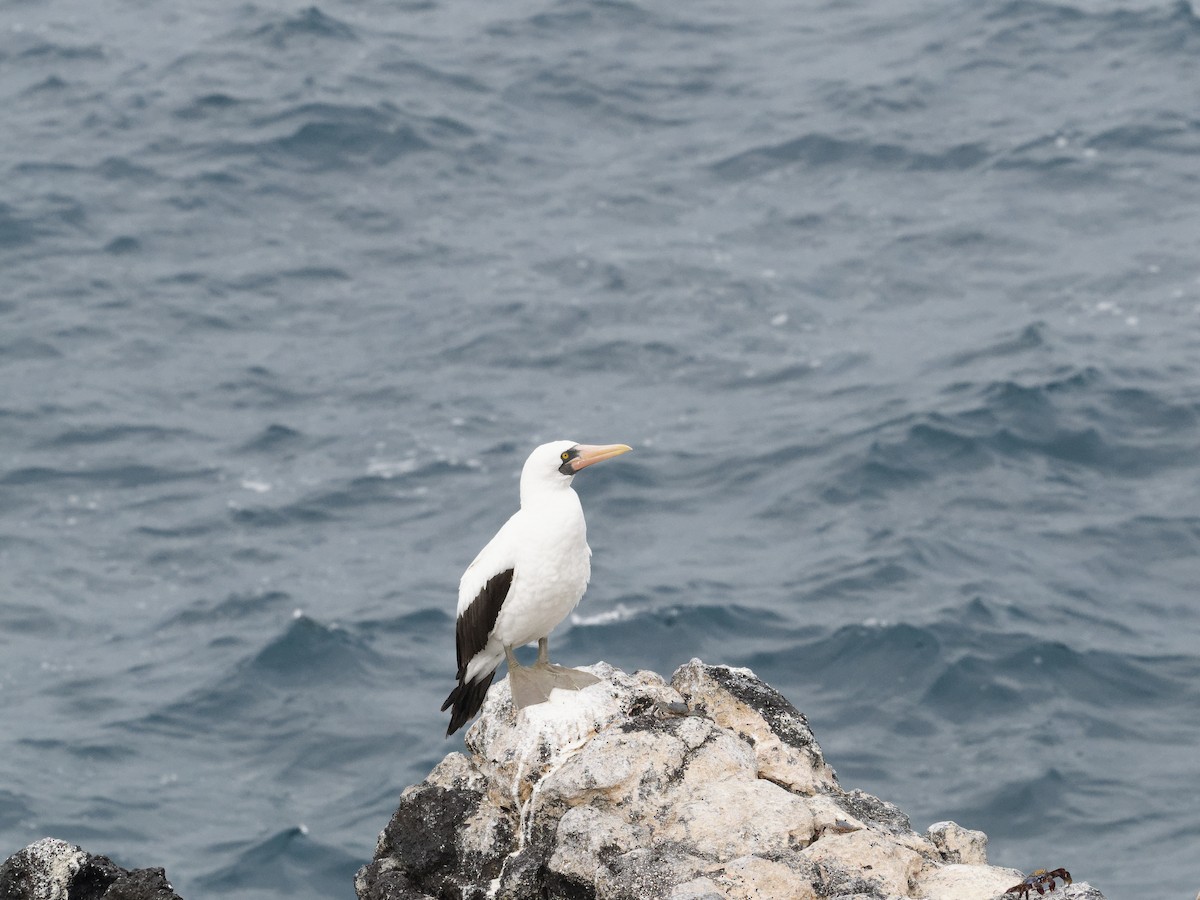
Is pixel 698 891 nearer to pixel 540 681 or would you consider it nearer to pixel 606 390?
pixel 540 681

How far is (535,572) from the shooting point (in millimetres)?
11836

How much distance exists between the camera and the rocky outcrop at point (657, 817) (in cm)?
998

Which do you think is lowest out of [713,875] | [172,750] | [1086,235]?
[172,750]

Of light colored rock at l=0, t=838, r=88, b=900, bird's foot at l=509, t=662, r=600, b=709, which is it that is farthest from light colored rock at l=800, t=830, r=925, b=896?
light colored rock at l=0, t=838, r=88, b=900

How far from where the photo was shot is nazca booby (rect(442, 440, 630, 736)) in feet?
38.6

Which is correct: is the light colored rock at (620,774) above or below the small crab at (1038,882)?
below

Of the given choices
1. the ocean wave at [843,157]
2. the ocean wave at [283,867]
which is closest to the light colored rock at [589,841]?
the ocean wave at [283,867]

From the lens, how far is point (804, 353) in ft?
104

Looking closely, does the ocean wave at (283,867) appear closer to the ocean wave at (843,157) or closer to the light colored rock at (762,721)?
the light colored rock at (762,721)

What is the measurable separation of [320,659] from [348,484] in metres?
4.38

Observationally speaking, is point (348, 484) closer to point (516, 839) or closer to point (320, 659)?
point (320, 659)

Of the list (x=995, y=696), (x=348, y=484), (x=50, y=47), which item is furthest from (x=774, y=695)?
(x=50, y=47)

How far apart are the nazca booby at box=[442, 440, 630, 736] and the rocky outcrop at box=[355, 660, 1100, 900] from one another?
25 centimetres

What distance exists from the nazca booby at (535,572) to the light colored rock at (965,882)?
2.59 m
